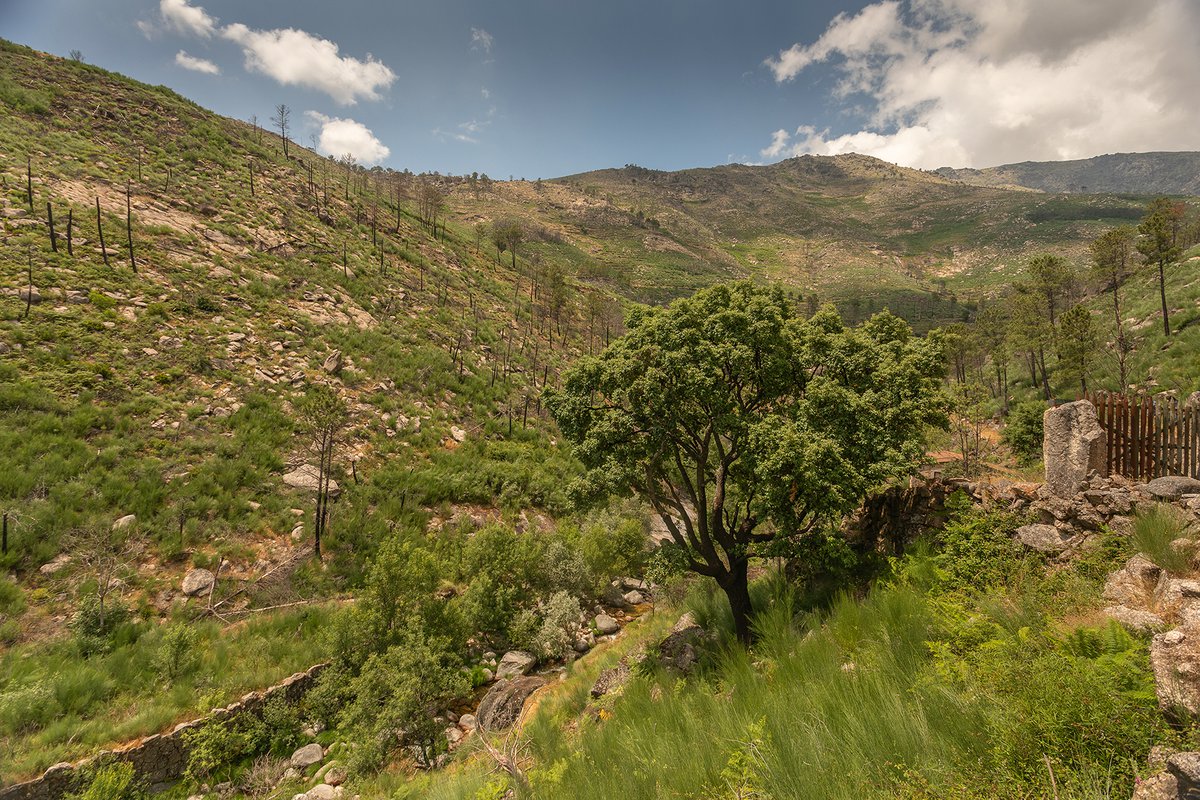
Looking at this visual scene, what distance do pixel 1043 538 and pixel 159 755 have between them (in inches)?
742

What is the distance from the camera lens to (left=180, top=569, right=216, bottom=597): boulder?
14.1m

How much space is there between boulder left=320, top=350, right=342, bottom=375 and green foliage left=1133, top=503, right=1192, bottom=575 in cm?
2860

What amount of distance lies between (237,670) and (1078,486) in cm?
1999

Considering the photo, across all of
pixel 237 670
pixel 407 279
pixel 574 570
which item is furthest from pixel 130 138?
pixel 574 570

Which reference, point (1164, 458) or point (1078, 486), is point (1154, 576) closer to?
point (1078, 486)

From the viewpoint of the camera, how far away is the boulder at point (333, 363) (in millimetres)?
24259

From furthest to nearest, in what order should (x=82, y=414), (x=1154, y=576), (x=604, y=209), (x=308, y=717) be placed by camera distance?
(x=604, y=209)
(x=82, y=414)
(x=308, y=717)
(x=1154, y=576)

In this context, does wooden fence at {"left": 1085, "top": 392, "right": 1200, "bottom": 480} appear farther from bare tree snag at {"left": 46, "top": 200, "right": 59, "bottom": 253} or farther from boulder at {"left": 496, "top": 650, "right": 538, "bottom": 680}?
bare tree snag at {"left": 46, "top": 200, "right": 59, "bottom": 253}

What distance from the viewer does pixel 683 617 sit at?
1250cm

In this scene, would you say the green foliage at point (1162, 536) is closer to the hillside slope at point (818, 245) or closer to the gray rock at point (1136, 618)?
the gray rock at point (1136, 618)

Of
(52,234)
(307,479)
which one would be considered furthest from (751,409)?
(52,234)

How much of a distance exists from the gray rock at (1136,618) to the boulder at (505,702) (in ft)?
40.6

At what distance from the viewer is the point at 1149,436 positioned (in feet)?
24.4

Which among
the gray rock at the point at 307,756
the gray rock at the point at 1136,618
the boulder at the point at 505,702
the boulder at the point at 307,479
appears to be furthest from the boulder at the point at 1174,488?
the boulder at the point at 307,479
